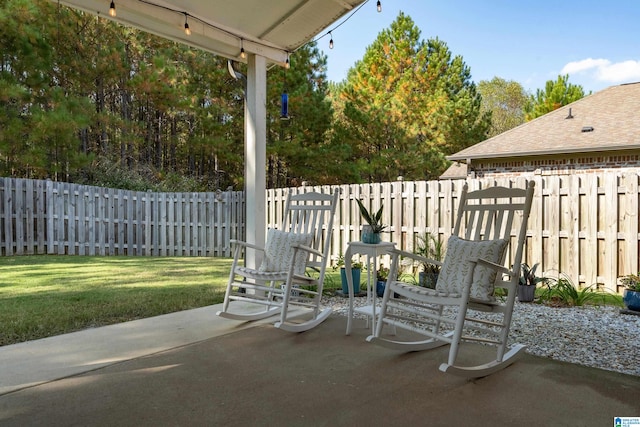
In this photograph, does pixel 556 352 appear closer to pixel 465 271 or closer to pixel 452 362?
pixel 465 271

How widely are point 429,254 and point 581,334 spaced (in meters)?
2.32

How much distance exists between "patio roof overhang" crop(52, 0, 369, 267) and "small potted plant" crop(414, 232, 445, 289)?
69.3 inches

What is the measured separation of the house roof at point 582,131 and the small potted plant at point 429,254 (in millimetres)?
4187

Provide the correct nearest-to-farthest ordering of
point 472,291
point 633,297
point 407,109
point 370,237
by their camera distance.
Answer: point 472,291 < point 370,237 < point 633,297 < point 407,109

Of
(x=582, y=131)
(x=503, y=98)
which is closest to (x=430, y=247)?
(x=582, y=131)

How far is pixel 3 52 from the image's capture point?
27.7 feet

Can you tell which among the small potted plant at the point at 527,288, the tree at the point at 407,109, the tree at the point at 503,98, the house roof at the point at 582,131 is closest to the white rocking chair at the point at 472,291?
the small potted plant at the point at 527,288

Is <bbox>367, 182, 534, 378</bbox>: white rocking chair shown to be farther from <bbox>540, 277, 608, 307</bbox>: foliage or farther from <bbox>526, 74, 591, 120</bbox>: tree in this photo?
<bbox>526, 74, 591, 120</bbox>: tree

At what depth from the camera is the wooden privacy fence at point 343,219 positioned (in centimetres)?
468

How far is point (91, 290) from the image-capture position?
193 inches

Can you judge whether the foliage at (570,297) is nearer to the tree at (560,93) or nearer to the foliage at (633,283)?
the foliage at (633,283)

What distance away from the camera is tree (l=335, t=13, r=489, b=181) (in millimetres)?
13750

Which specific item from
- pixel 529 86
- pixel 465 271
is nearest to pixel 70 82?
pixel 465 271

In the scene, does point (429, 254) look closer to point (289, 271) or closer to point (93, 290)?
point (289, 271)
